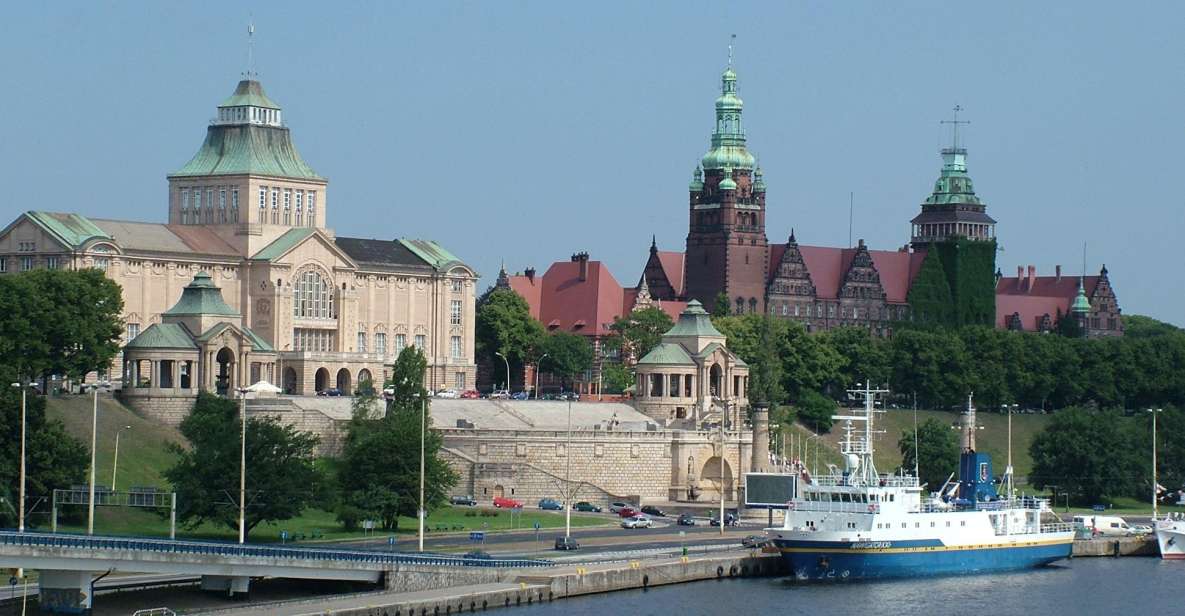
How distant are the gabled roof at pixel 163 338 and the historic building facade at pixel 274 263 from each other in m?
A: 10.5

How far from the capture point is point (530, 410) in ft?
582

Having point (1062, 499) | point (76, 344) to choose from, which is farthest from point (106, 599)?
point (1062, 499)

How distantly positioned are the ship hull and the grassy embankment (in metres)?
19.2

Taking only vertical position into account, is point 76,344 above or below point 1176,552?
above

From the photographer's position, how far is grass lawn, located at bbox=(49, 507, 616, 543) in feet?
423

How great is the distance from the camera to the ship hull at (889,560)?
128 m

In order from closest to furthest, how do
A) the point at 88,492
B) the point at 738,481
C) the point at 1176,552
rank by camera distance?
the point at 88,492
the point at 1176,552
the point at 738,481

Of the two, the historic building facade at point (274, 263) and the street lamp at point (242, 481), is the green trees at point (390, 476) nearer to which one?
the street lamp at point (242, 481)

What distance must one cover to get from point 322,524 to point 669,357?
4874 cm

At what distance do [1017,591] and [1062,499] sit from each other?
51400mm

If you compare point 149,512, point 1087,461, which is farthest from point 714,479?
point 149,512

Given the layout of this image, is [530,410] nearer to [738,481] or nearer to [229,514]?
[738,481]

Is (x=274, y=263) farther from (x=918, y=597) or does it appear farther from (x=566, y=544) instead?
(x=918, y=597)

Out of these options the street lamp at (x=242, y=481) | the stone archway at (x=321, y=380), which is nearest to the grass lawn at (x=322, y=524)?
the street lamp at (x=242, y=481)
